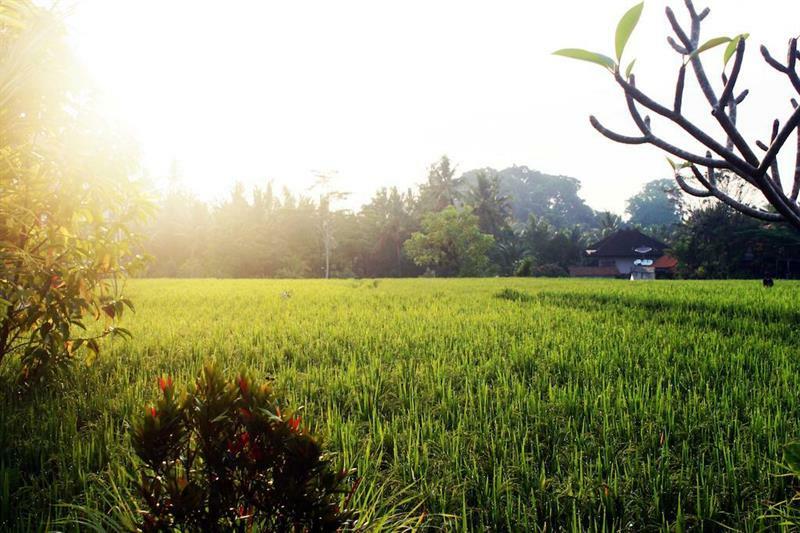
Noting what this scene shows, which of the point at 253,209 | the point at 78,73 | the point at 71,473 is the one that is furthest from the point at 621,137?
the point at 253,209

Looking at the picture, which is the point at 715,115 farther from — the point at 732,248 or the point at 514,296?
the point at 732,248

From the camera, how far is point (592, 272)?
2938cm

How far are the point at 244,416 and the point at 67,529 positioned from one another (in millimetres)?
952

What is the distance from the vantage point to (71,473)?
1.63 m

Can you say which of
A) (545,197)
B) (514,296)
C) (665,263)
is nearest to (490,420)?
(514,296)

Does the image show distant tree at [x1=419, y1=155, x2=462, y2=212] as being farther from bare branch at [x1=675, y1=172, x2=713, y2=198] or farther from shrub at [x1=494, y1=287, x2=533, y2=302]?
bare branch at [x1=675, y1=172, x2=713, y2=198]

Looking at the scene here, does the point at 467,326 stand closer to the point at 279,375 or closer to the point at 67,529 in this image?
the point at 279,375

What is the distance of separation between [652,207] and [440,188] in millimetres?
A: 44982

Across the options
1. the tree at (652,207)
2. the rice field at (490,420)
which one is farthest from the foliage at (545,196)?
the rice field at (490,420)

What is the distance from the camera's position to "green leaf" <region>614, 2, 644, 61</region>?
64 centimetres

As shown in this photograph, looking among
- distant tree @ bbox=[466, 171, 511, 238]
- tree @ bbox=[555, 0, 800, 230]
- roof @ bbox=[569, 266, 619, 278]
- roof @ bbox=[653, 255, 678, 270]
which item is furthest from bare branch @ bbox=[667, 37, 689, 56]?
distant tree @ bbox=[466, 171, 511, 238]

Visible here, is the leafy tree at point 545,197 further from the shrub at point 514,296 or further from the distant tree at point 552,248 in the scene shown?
the shrub at point 514,296

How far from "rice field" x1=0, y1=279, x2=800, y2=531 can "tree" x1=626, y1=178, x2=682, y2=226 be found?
6766cm

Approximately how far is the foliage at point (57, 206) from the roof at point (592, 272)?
29181mm
